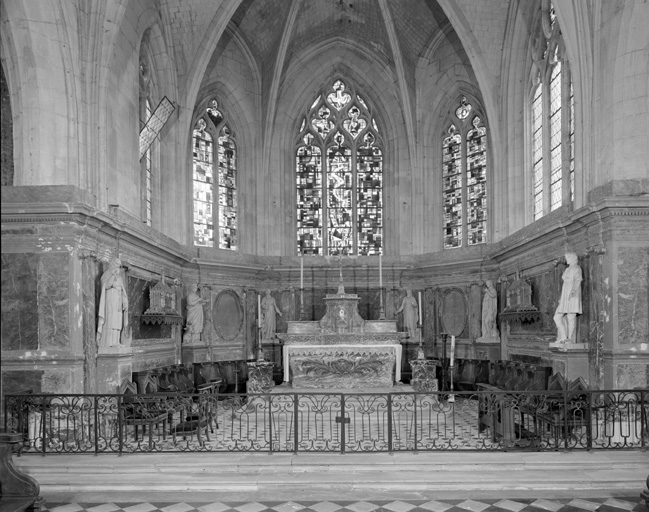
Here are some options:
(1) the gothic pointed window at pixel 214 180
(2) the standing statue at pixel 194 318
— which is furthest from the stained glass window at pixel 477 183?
(2) the standing statue at pixel 194 318

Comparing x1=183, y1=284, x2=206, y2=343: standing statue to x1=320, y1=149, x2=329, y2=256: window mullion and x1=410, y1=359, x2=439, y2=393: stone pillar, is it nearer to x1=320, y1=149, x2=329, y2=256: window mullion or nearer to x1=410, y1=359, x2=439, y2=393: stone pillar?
x1=320, y1=149, x2=329, y2=256: window mullion

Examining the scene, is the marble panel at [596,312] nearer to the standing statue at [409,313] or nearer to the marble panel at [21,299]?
the standing statue at [409,313]

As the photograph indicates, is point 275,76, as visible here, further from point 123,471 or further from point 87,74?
point 123,471

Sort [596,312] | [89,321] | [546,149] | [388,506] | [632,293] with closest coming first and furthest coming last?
[388,506]
[632,293]
[596,312]
[89,321]
[546,149]

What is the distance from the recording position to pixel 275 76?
2239cm

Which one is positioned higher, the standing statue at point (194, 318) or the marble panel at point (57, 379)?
the standing statue at point (194, 318)

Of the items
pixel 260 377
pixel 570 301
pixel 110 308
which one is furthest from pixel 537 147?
pixel 110 308

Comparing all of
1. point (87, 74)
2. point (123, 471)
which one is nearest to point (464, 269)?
point (87, 74)

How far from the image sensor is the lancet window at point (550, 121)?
16.0 meters

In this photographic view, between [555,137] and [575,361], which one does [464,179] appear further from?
[575,361]

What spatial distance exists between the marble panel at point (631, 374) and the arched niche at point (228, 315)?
40.1 ft

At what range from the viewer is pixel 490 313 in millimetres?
19578

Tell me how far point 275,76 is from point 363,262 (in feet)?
22.1

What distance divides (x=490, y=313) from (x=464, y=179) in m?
4.80
